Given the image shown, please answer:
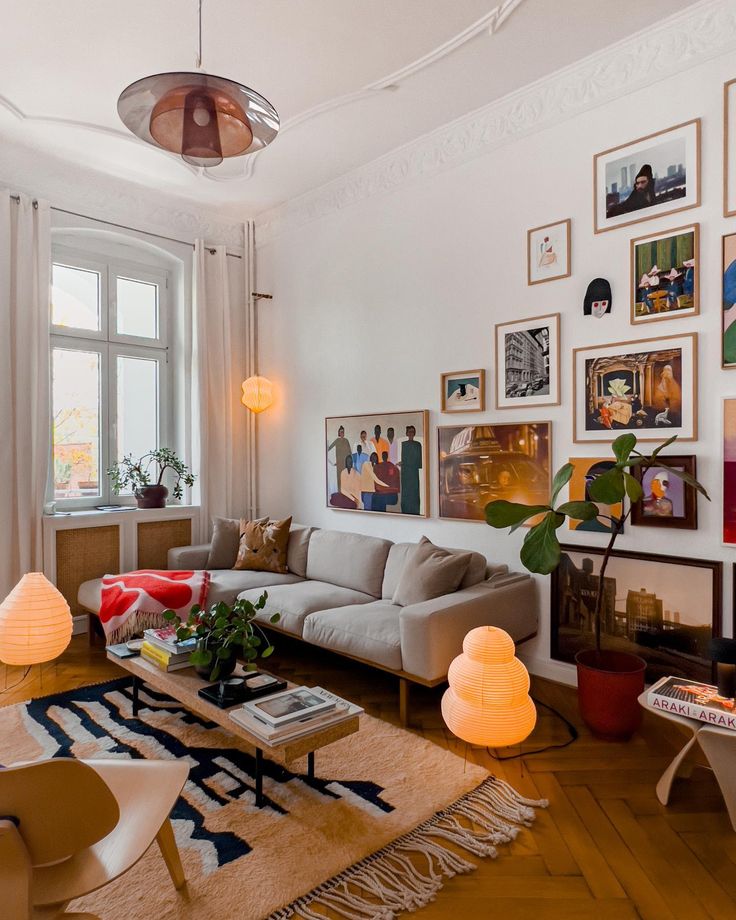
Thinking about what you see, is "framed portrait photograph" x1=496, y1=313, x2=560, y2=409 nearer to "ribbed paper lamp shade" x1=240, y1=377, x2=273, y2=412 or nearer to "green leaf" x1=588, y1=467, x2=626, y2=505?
"green leaf" x1=588, y1=467, x2=626, y2=505

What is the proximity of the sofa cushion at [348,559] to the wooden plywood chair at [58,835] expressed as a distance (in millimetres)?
2520

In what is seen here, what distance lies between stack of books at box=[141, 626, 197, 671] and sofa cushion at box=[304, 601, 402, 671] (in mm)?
804

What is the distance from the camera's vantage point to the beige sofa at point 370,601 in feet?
9.88

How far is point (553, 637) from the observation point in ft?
11.5

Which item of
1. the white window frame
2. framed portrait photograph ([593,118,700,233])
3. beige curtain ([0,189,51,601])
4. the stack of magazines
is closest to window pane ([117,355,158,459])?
the white window frame

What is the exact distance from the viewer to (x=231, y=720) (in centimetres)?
232

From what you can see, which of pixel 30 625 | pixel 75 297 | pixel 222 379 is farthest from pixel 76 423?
pixel 30 625

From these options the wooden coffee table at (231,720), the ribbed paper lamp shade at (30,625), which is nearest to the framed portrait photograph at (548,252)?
the wooden coffee table at (231,720)

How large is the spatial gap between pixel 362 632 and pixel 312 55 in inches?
121

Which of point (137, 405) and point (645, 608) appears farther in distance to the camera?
point (137, 405)

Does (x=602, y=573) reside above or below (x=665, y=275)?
below

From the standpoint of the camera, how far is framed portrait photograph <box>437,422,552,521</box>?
358 cm

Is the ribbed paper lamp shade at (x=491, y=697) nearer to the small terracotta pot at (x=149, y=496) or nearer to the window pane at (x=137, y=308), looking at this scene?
the small terracotta pot at (x=149, y=496)

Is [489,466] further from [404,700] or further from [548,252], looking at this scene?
[404,700]
